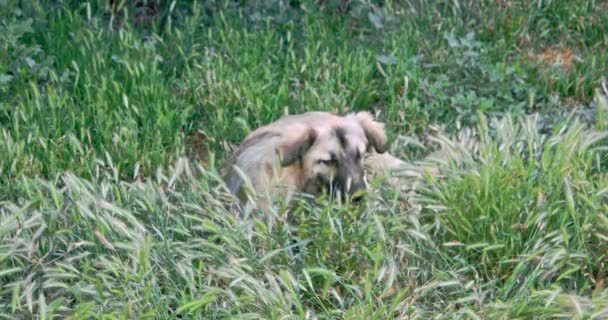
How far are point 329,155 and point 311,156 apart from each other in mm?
107

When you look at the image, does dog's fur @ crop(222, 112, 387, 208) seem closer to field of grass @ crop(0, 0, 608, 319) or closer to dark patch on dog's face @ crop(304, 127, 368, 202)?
dark patch on dog's face @ crop(304, 127, 368, 202)

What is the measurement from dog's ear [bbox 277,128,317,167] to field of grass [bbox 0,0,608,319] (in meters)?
0.28

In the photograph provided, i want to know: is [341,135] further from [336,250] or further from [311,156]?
[336,250]

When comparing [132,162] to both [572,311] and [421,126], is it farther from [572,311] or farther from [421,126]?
[572,311]

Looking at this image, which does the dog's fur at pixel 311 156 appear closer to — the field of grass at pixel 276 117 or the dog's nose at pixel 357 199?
the dog's nose at pixel 357 199

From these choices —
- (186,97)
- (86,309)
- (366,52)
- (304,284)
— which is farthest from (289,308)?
(366,52)

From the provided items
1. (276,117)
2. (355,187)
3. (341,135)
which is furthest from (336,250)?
(276,117)

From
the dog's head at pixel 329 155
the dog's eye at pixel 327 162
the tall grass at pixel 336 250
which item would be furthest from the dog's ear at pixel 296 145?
the tall grass at pixel 336 250

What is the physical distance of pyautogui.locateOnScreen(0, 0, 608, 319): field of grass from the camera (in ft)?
14.6

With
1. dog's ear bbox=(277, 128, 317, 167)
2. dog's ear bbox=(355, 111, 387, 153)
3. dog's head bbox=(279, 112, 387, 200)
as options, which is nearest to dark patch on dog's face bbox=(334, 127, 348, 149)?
dog's head bbox=(279, 112, 387, 200)

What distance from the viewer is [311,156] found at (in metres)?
5.02

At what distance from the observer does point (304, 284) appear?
4.57m

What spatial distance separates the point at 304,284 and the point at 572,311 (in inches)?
47.1

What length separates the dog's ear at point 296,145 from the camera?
4965 mm
